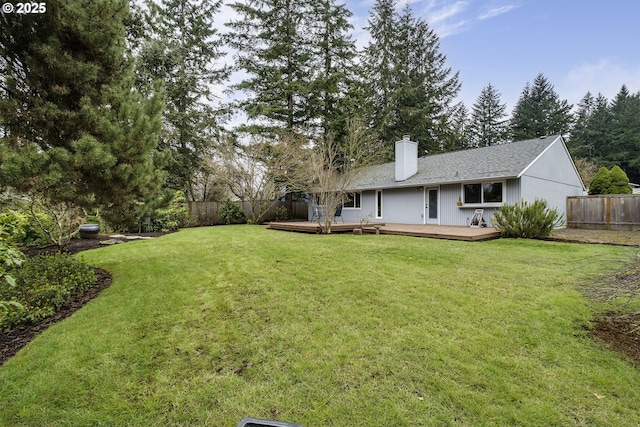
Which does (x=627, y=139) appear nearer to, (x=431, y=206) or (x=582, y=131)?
(x=582, y=131)

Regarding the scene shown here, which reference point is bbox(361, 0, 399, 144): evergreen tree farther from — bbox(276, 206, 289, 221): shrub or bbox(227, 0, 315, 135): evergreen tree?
bbox(276, 206, 289, 221): shrub

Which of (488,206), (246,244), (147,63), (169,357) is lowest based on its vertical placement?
(169,357)

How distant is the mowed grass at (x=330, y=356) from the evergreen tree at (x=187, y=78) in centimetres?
1409

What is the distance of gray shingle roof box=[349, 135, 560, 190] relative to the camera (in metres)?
11.0

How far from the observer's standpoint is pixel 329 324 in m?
3.18

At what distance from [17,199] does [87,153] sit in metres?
3.17

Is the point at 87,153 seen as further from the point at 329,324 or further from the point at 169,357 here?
the point at 329,324

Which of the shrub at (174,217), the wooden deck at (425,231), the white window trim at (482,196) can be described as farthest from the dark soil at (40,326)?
the white window trim at (482,196)

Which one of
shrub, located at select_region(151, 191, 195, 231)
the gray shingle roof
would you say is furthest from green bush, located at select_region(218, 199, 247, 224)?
the gray shingle roof

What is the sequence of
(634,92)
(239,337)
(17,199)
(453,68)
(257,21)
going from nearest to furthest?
1. (239,337)
2. (17,199)
3. (257,21)
4. (453,68)
5. (634,92)

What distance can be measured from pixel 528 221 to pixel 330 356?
8728 mm

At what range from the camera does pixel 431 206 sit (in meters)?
13.0

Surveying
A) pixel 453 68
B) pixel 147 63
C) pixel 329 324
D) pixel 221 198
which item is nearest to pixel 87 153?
pixel 329 324

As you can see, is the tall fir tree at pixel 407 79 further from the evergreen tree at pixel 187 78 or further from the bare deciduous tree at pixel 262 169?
the evergreen tree at pixel 187 78
